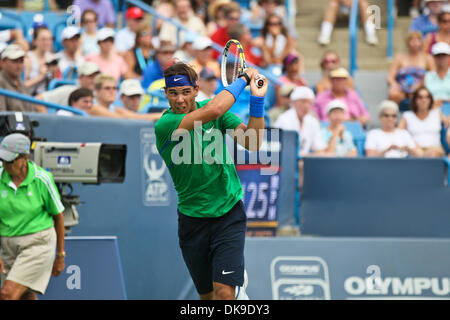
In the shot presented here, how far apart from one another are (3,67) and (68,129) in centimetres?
170

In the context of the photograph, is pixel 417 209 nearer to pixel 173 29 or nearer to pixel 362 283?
pixel 362 283

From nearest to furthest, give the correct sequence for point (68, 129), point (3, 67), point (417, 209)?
point (68, 129), point (3, 67), point (417, 209)

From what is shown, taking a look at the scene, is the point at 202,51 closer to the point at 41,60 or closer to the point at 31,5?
the point at 41,60

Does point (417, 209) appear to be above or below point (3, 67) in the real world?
below

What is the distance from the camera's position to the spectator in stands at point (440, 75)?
12477 millimetres

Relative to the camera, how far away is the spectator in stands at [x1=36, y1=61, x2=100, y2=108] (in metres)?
9.36

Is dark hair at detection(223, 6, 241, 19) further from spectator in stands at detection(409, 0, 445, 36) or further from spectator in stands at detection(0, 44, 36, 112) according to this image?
spectator in stands at detection(0, 44, 36, 112)

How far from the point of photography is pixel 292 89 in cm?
1150


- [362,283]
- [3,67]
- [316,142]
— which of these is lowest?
[362,283]

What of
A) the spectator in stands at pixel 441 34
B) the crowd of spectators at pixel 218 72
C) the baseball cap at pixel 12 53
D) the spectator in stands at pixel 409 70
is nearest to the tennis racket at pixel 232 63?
the crowd of spectators at pixel 218 72

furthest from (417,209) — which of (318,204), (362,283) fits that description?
(362,283)

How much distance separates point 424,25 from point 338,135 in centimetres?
453

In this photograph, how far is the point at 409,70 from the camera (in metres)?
13.2

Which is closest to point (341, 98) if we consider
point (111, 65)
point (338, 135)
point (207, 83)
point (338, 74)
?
point (338, 74)
